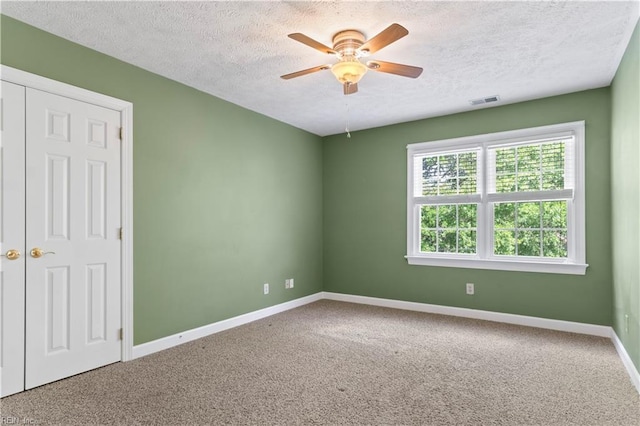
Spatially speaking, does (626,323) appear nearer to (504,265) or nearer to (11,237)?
(504,265)

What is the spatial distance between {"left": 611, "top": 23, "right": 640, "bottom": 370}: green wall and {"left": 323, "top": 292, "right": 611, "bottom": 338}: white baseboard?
31 centimetres

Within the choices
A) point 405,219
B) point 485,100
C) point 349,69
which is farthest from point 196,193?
point 485,100

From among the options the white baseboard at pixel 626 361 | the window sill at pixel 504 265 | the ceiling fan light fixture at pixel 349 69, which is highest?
the ceiling fan light fixture at pixel 349 69

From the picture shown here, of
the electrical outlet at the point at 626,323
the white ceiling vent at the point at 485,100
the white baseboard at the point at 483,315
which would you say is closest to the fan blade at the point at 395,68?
the white ceiling vent at the point at 485,100

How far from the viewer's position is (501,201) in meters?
4.46

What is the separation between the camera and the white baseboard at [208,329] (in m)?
3.36

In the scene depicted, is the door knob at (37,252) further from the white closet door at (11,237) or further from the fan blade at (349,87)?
the fan blade at (349,87)

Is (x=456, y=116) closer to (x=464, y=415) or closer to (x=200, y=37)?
(x=200, y=37)

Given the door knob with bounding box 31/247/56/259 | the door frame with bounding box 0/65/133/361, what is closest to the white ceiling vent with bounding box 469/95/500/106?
the door frame with bounding box 0/65/133/361

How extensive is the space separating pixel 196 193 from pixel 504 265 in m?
3.56

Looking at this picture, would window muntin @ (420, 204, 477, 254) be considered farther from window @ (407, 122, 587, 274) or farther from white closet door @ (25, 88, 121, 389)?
white closet door @ (25, 88, 121, 389)

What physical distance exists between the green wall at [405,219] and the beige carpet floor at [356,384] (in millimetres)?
492

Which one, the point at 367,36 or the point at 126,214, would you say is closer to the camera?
the point at 367,36

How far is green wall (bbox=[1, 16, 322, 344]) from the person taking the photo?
3.10m
